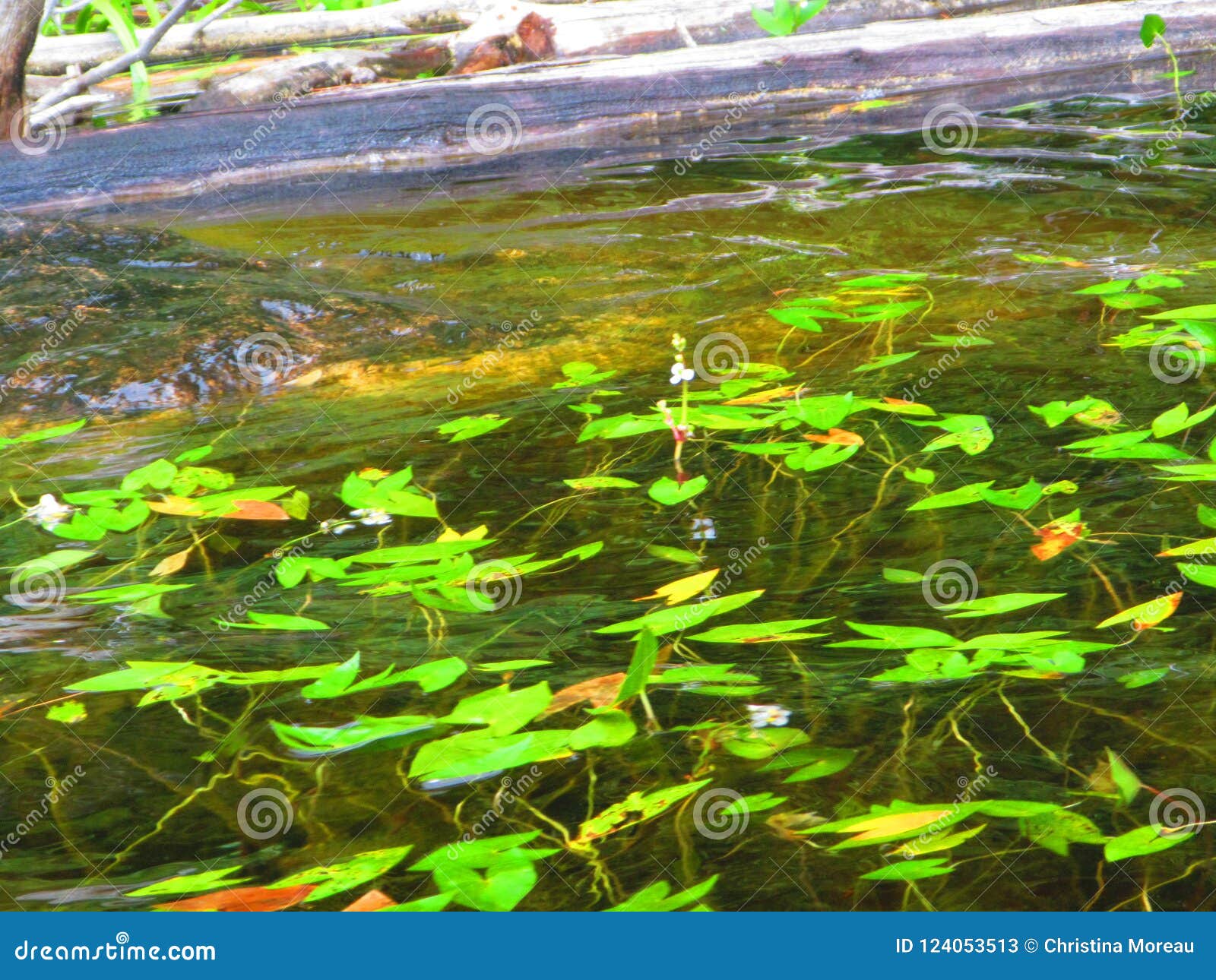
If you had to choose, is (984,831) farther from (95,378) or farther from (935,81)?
(935,81)

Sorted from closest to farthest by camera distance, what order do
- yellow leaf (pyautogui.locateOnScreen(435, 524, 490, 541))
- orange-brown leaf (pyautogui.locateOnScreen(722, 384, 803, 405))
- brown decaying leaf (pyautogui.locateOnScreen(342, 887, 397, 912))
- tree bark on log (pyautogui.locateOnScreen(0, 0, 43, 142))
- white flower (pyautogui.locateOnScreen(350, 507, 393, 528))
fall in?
brown decaying leaf (pyautogui.locateOnScreen(342, 887, 397, 912)), yellow leaf (pyautogui.locateOnScreen(435, 524, 490, 541)), white flower (pyautogui.locateOnScreen(350, 507, 393, 528)), orange-brown leaf (pyautogui.locateOnScreen(722, 384, 803, 405)), tree bark on log (pyautogui.locateOnScreen(0, 0, 43, 142))

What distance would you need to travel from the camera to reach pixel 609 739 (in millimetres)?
1598

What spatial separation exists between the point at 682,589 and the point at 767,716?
15.9 inches

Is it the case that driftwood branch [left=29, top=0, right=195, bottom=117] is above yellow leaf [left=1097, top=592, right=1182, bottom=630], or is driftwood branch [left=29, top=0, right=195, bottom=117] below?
above

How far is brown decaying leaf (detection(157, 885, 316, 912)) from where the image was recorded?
135 centimetres

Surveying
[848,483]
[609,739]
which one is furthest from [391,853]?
[848,483]

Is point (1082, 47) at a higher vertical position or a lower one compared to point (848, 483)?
higher

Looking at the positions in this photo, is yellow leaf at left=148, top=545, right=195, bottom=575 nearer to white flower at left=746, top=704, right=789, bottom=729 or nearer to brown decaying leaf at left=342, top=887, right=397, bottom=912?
brown decaying leaf at left=342, top=887, right=397, bottom=912

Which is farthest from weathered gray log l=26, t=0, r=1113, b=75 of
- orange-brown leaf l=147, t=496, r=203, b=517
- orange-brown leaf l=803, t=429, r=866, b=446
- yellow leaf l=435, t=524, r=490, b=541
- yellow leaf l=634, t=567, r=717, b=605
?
yellow leaf l=634, t=567, r=717, b=605

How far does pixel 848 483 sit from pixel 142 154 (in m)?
4.62

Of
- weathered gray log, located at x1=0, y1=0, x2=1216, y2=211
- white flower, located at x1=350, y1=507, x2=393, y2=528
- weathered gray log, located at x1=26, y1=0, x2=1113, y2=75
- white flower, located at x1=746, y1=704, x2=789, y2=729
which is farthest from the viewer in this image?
weathered gray log, located at x1=26, y1=0, x2=1113, y2=75

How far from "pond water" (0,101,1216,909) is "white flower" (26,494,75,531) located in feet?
0.09

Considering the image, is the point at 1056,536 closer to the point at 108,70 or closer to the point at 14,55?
the point at 108,70

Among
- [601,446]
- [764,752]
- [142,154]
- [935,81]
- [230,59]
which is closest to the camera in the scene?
[764,752]
